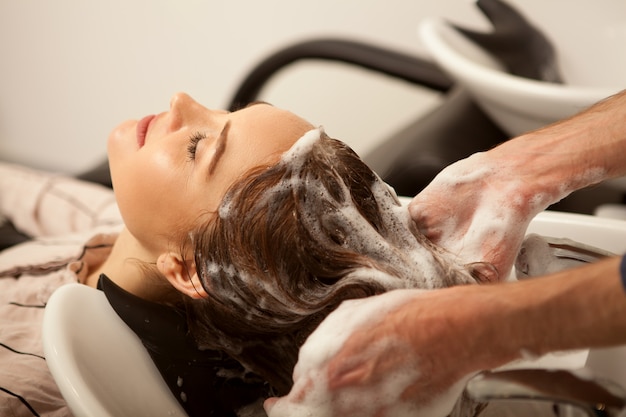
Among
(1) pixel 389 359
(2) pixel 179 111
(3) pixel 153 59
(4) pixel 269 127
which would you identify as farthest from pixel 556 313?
(3) pixel 153 59

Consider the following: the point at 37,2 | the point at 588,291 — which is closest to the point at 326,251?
the point at 588,291

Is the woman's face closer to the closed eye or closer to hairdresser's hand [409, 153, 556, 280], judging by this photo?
the closed eye

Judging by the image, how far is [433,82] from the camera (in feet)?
6.39

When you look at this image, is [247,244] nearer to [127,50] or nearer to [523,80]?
[523,80]

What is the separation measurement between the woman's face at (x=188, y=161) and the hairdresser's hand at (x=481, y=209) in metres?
0.23

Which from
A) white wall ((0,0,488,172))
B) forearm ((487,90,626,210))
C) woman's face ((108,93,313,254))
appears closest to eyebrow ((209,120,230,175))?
woman's face ((108,93,313,254))

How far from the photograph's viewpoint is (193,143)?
1.06m

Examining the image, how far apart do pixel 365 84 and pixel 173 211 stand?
1373mm

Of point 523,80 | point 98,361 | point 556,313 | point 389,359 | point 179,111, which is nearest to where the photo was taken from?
point 556,313

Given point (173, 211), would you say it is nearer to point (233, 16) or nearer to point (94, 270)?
point (94, 270)

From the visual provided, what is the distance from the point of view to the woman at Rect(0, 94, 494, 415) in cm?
96

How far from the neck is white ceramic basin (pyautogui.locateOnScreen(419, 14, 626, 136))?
75 centimetres

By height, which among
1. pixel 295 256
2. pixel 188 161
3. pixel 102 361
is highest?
pixel 188 161

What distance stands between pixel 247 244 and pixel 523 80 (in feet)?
2.37
